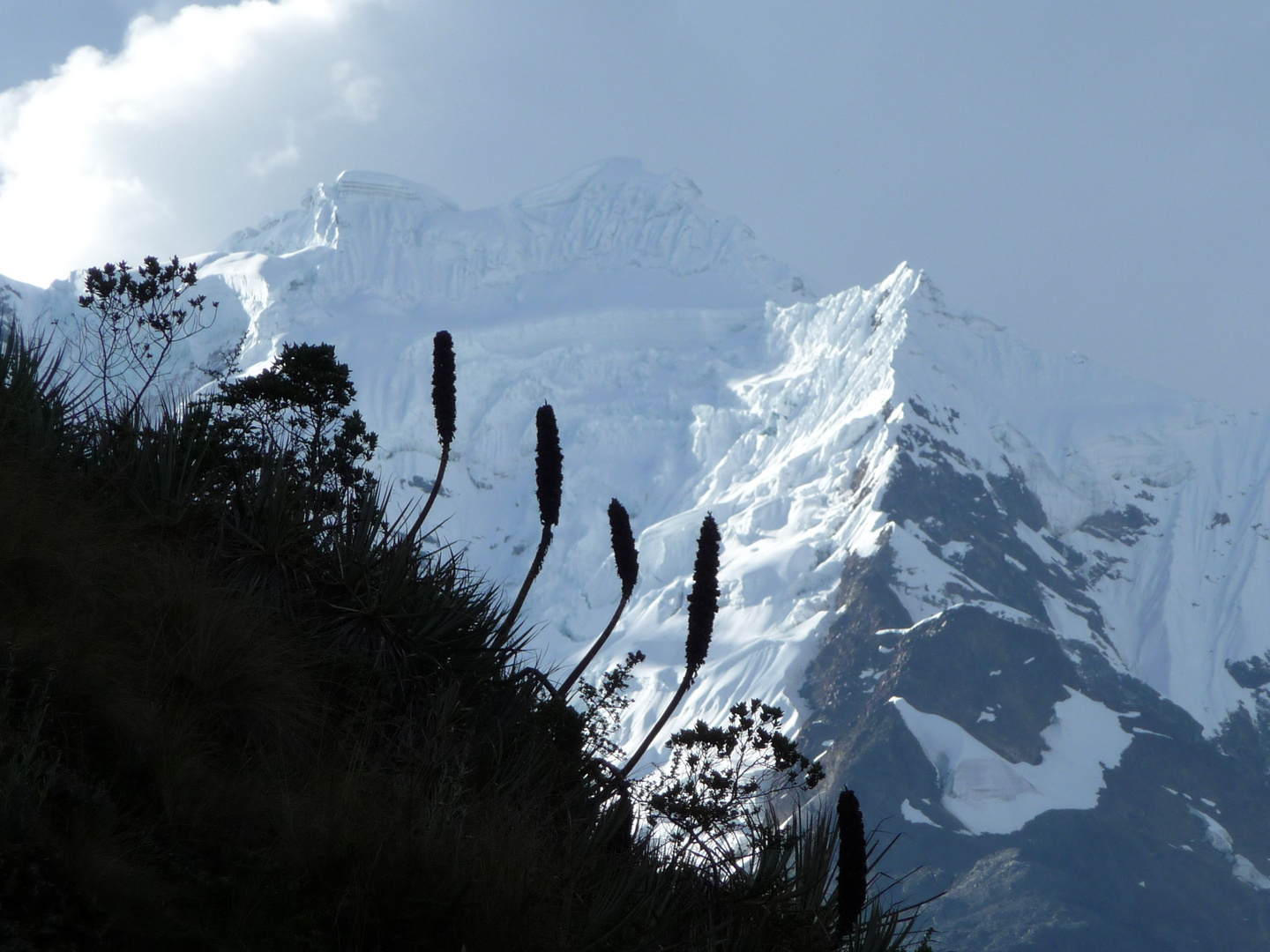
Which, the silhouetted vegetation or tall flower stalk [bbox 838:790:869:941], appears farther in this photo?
tall flower stalk [bbox 838:790:869:941]

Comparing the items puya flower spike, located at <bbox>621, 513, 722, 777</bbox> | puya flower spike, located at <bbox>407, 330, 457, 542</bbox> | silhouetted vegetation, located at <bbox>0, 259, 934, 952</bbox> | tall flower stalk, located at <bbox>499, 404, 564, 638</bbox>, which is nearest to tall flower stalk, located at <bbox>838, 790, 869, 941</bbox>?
silhouetted vegetation, located at <bbox>0, 259, 934, 952</bbox>

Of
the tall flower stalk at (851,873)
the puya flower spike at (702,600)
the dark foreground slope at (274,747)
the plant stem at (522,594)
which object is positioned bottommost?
the dark foreground slope at (274,747)

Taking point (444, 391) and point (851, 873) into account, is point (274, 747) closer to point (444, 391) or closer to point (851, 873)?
point (851, 873)

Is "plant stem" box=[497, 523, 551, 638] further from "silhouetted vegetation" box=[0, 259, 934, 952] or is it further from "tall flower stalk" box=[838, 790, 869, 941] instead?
"tall flower stalk" box=[838, 790, 869, 941]

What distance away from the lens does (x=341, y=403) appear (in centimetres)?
1298

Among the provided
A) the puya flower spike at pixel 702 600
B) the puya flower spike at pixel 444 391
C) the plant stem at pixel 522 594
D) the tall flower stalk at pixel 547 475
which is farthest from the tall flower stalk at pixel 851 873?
the puya flower spike at pixel 444 391

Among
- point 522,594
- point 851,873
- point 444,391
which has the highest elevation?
point 444,391

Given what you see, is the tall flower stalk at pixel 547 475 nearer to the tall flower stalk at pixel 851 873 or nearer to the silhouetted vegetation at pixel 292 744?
the silhouetted vegetation at pixel 292 744

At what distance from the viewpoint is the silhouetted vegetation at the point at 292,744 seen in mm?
4664

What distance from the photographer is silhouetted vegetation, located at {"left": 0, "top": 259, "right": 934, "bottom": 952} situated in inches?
184

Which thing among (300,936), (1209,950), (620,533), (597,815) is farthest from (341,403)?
(1209,950)

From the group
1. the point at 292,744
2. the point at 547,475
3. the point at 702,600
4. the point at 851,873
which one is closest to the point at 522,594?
the point at 547,475

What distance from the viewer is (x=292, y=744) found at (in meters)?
6.04

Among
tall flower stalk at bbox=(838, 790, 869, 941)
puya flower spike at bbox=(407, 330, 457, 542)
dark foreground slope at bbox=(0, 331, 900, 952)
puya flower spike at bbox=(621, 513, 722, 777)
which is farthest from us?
puya flower spike at bbox=(407, 330, 457, 542)
